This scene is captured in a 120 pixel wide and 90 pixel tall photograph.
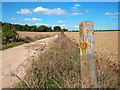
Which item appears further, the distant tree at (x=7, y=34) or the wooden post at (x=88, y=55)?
the distant tree at (x=7, y=34)

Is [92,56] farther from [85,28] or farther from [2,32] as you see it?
[2,32]

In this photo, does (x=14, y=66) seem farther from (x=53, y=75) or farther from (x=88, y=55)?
(x=88, y=55)

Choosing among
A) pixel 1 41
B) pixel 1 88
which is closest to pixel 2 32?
pixel 1 41

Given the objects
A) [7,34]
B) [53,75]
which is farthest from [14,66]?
[7,34]

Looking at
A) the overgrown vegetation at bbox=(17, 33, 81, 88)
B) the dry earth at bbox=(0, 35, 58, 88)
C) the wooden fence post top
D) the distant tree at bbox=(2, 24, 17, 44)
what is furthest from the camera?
the distant tree at bbox=(2, 24, 17, 44)

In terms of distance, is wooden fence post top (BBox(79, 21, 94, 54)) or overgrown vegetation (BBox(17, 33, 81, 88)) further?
overgrown vegetation (BBox(17, 33, 81, 88))

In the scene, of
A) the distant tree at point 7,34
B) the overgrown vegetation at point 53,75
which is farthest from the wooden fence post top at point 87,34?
the distant tree at point 7,34

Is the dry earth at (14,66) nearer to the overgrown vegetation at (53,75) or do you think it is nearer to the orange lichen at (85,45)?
the overgrown vegetation at (53,75)

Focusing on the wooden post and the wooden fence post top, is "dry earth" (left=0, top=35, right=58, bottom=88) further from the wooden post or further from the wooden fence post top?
the wooden fence post top

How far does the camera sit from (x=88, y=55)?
207 cm

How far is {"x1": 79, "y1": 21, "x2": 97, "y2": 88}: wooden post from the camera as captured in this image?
204 centimetres

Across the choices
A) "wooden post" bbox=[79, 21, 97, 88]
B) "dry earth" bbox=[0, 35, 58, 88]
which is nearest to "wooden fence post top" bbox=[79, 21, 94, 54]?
"wooden post" bbox=[79, 21, 97, 88]

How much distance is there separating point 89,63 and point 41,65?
1990 millimetres

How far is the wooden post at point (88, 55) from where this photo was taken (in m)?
2.04
